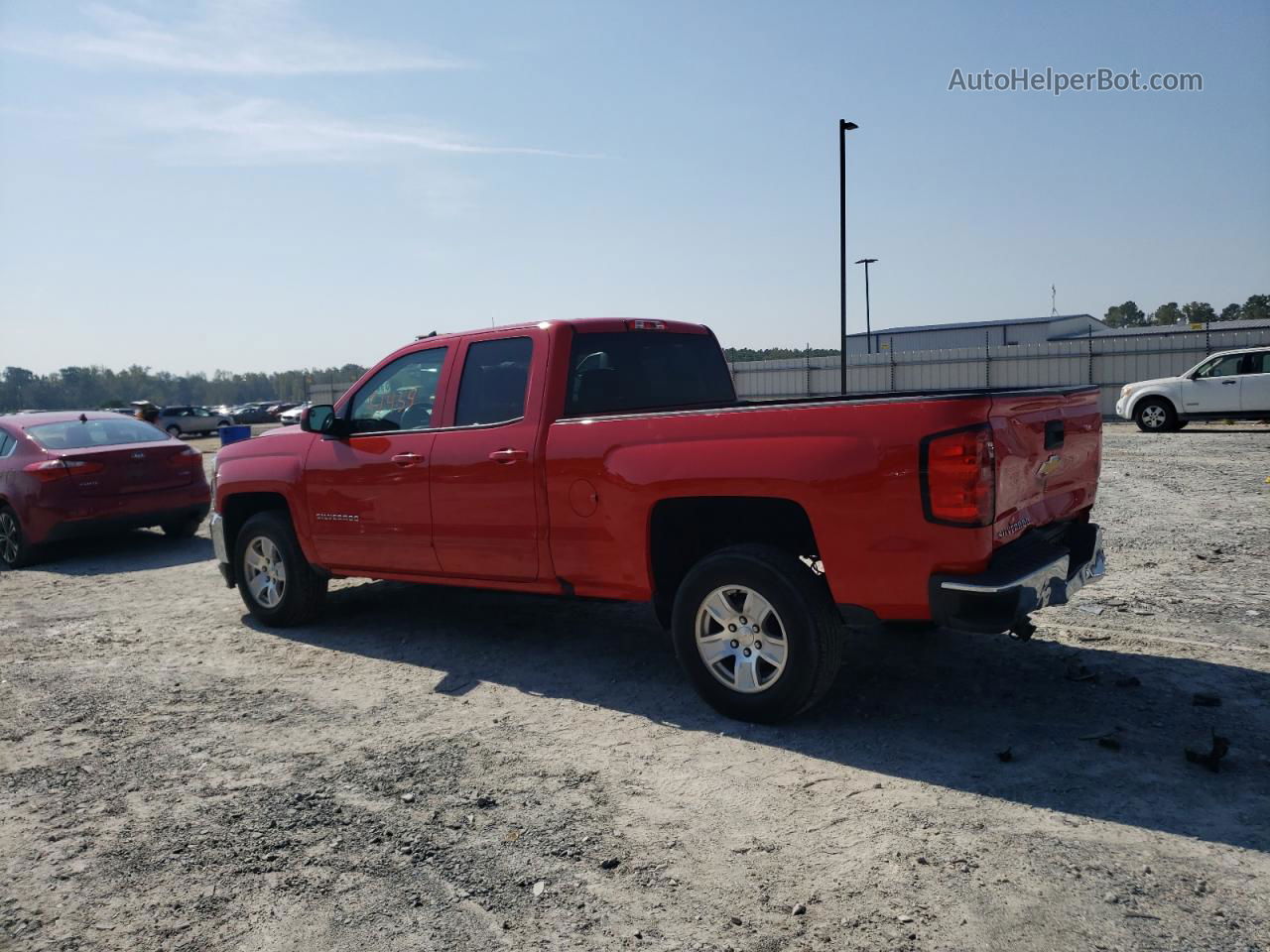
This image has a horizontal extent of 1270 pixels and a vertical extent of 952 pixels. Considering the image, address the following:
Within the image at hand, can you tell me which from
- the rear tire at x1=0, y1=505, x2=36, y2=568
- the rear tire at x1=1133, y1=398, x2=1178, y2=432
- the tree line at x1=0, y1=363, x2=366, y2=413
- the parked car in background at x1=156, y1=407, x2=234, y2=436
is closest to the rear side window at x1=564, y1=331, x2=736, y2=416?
the rear tire at x1=0, y1=505, x2=36, y2=568

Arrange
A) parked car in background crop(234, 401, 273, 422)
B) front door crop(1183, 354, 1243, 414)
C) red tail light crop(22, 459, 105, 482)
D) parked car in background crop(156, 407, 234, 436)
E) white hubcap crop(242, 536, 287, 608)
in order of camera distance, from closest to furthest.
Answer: white hubcap crop(242, 536, 287, 608) < red tail light crop(22, 459, 105, 482) < front door crop(1183, 354, 1243, 414) < parked car in background crop(156, 407, 234, 436) < parked car in background crop(234, 401, 273, 422)

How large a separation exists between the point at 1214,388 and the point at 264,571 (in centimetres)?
1891

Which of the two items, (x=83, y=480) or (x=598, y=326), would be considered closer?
(x=598, y=326)

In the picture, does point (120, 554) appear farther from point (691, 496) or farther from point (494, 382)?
point (691, 496)

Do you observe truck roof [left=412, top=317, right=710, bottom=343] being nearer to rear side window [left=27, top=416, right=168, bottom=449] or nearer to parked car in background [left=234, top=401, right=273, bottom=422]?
rear side window [left=27, top=416, right=168, bottom=449]

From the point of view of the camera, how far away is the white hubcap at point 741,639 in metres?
4.42

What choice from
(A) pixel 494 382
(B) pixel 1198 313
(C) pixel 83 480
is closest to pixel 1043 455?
(A) pixel 494 382

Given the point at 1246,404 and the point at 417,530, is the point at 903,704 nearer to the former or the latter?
the point at 417,530

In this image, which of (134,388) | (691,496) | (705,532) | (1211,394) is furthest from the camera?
(134,388)

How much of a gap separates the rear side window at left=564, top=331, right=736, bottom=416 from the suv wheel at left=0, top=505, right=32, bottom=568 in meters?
7.71

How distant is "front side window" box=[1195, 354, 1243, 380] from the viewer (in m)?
19.2

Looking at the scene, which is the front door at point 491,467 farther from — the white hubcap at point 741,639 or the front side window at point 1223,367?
the front side window at point 1223,367

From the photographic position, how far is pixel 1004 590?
3.83m

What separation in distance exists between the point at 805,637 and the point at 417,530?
2.70 meters
